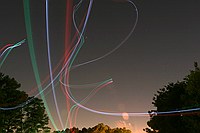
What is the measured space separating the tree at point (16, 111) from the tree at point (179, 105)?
13382mm

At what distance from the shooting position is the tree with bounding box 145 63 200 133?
26328mm

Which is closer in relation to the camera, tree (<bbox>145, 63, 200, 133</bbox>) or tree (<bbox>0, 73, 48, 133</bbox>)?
tree (<bbox>145, 63, 200, 133</bbox>)

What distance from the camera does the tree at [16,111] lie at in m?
36.9

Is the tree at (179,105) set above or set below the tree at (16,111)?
below

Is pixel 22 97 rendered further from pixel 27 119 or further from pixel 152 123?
pixel 152 123

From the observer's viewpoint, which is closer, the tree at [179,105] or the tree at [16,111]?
the tree at [179,105]

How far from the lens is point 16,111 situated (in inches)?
1571

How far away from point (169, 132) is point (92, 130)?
6442cm

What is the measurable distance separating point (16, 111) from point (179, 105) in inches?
710

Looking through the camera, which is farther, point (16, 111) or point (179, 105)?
point (16, 111)

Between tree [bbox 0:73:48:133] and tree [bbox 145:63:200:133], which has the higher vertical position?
tree [bbox 0:73:48:133]

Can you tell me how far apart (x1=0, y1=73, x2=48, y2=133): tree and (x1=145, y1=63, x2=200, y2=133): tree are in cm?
1338

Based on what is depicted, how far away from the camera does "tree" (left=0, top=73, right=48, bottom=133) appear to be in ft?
121

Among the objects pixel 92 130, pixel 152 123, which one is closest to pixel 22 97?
pixel 152 123
